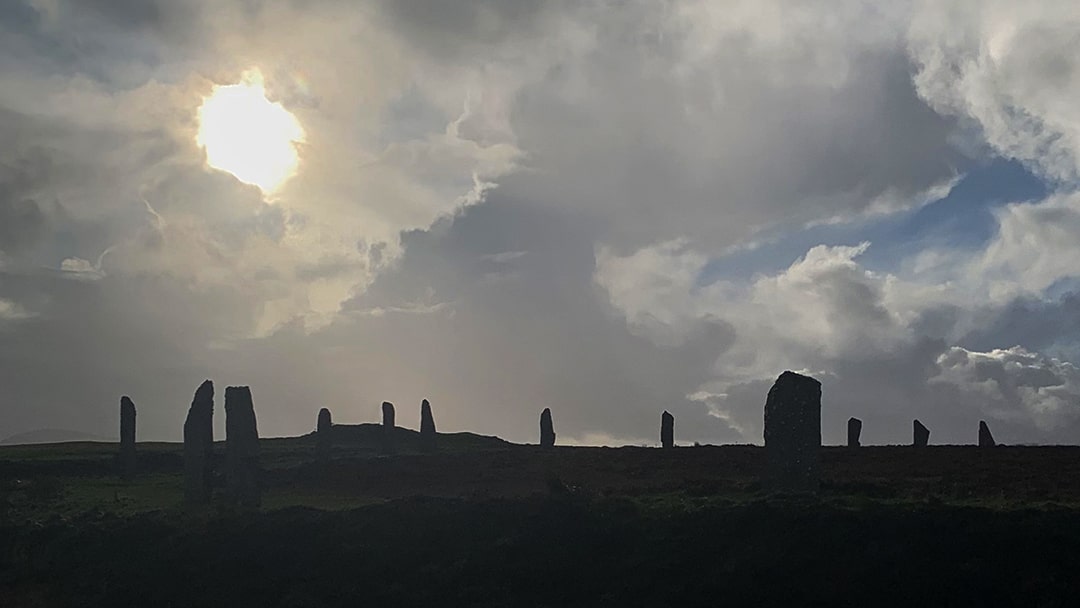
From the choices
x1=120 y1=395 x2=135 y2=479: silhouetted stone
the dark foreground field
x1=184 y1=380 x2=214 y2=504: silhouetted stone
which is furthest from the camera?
x1=120 y1=395 x2=135 y2=479: silhouetted stone

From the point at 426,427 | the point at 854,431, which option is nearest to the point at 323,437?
the point at 426,427

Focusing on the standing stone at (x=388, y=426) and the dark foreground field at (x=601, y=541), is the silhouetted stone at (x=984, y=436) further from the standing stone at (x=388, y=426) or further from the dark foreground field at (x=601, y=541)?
the standing stone at (x=388, y=426)

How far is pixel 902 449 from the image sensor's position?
49.1 metres

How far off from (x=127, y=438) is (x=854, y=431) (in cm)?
3983

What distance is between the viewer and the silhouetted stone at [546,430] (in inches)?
2515

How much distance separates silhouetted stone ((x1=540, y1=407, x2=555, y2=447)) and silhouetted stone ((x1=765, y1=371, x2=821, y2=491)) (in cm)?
3028

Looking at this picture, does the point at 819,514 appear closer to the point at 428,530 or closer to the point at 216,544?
the point at 428,530

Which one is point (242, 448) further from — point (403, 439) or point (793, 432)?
point (403, 439)

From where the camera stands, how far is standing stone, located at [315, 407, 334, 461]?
56.4m

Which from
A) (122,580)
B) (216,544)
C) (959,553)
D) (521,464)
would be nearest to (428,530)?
(216,544)

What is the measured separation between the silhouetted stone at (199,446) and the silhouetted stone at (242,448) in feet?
4.99

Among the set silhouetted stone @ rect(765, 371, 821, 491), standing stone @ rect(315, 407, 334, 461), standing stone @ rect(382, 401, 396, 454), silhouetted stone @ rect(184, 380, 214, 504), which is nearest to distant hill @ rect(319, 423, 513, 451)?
standing stone @ rect(382, 401, 396, 454)

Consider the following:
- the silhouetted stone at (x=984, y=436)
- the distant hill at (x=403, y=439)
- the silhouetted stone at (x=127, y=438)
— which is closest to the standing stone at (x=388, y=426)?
the distant hill at (x=403, y=439)

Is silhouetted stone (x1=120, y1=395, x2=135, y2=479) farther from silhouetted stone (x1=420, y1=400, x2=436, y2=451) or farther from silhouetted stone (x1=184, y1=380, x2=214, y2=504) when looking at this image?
silhouetted stone (x1=420, y1=400, x2=436, y2=451)
